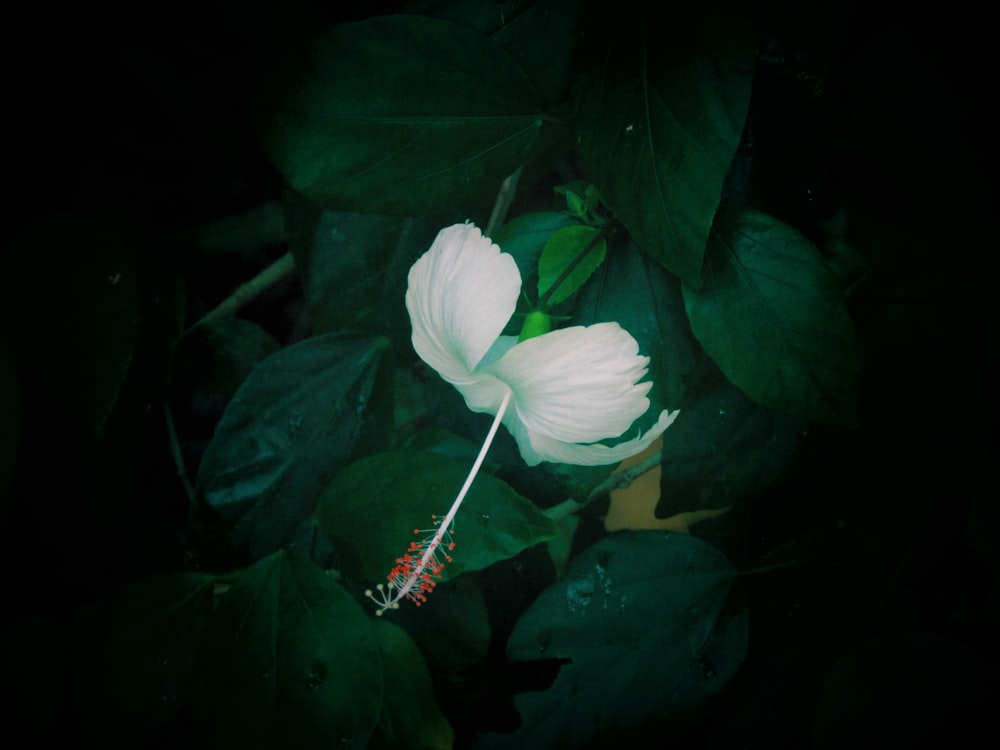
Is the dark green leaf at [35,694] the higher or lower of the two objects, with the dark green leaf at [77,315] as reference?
lower

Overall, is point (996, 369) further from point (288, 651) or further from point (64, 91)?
point (64, 91)

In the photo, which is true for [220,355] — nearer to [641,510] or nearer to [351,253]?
[351,253]

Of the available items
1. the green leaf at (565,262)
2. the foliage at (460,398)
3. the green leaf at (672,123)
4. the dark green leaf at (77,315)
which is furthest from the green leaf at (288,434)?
the green leaf at (672,123)

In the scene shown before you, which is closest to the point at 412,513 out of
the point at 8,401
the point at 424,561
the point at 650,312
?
the point at 424,561

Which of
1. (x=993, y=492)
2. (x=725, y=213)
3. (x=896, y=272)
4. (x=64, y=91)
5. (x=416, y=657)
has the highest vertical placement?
(x=64, y=91)

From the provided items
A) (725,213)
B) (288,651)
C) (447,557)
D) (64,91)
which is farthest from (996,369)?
(64,91)

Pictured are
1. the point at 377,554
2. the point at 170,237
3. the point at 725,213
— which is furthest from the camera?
the point at 170,237

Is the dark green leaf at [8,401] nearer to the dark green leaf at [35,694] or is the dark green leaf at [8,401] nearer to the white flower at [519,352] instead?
the dark green leaf at [35,694]
